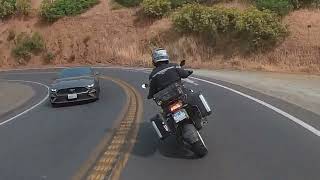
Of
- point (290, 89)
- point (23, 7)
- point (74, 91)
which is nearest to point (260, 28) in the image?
point (290, 89)

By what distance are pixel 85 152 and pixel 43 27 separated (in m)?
57.9

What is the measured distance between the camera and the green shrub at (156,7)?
5753 centimetres

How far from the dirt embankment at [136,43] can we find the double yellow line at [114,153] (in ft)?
73.9

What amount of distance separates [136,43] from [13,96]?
90.0 feet

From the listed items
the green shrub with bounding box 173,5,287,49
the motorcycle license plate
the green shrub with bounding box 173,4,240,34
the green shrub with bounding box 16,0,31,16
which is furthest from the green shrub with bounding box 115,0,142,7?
the motorcycle license plate

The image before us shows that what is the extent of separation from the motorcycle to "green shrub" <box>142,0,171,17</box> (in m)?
47.2

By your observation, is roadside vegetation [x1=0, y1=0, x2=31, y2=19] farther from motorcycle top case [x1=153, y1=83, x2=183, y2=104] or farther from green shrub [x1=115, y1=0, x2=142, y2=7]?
motorcycle top case [x1=153, y1=83, x2=183, y2=104]

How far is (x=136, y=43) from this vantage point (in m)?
56.6

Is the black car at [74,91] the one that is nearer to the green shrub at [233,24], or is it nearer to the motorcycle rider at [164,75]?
the motorcycle rider at [164,75]

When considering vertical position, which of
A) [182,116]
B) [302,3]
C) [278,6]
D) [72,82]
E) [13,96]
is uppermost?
[302,3]

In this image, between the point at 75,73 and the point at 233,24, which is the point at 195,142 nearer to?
the point at 75,73

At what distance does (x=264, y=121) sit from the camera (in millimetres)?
13773

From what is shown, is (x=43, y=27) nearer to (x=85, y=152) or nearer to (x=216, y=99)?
(x=216, y=99)

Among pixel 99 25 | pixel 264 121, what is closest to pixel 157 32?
pixel 99 25
